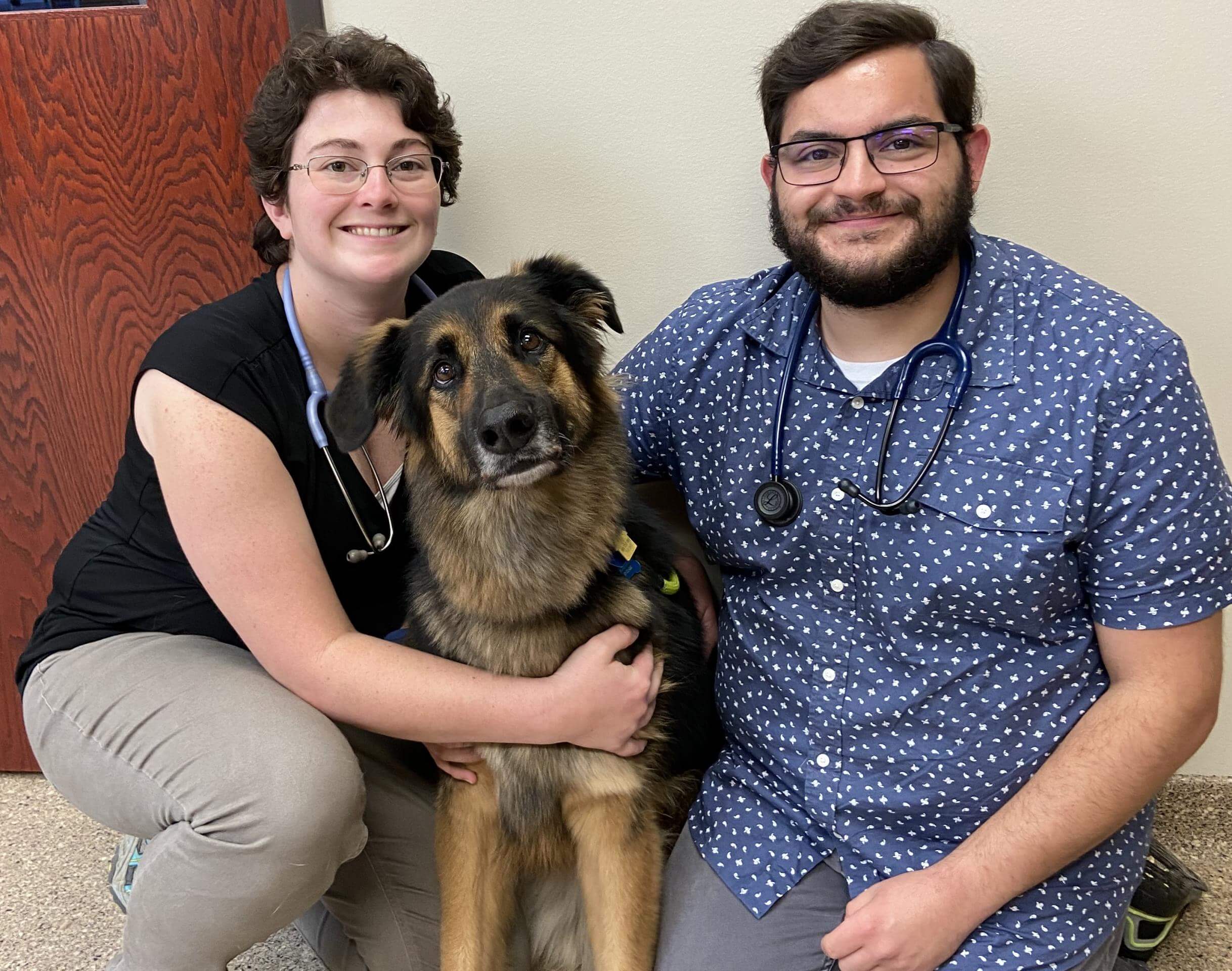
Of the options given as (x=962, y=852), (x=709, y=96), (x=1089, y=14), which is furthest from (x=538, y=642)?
(x=1089, y=14)

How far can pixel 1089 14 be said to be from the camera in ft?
6.11

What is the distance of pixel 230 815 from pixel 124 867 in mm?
733

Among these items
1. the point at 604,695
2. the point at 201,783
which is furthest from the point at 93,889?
the point at 604,695

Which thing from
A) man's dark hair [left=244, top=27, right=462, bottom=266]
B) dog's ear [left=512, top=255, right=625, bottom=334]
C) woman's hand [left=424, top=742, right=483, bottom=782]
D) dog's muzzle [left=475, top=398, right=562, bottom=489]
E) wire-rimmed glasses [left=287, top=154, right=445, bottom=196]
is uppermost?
man's dark hair [left=244, top=27, right=462, bottom=266]

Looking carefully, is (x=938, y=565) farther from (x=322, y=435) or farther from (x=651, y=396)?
(x=322, y=435)

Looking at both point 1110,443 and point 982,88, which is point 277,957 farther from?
point 982,88

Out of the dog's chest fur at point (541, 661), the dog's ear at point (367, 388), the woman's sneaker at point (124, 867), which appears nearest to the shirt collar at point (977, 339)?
the dog's chest fur at point (541, 661)

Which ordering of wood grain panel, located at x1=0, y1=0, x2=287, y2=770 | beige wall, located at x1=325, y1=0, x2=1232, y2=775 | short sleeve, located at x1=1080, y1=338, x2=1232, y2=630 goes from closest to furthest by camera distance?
short sleeve, located at x1=1080, y1=338, x2=1232, y2=630 < beige wall, located at x1=325, y1=0, x2=1232, y2=775 < wood grain panel, located at x1=0, y1=0, x2=287, y2=770

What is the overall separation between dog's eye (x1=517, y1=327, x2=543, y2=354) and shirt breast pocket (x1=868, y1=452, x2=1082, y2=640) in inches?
25.1

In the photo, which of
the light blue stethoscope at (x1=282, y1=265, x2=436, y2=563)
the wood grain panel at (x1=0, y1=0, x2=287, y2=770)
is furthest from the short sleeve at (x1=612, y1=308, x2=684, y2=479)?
the wood grain panel at (x1=0, y1=0, x2=287, y2=770)

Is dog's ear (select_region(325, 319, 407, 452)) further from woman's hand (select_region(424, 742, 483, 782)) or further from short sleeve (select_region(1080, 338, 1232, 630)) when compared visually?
short sleeve (select_region(1080, 338, 1232, 630))

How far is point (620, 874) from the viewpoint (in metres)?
1.60

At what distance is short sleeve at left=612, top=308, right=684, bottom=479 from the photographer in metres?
1.76

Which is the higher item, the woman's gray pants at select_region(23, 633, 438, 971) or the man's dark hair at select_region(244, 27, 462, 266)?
the man's dark hair at select_region(244, 27, 462, 266)
